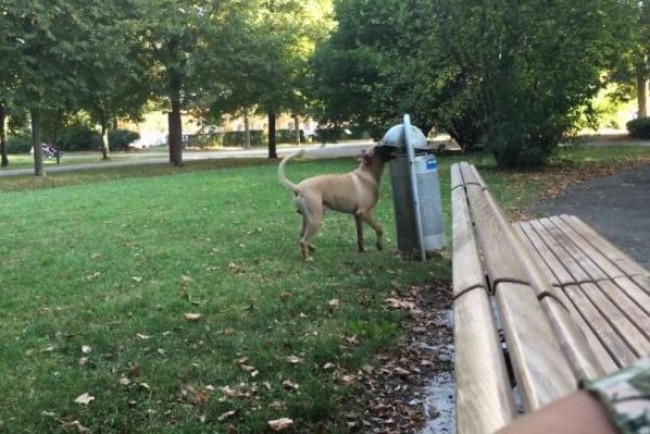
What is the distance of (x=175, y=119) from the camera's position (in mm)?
30844

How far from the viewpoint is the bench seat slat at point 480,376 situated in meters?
1.37

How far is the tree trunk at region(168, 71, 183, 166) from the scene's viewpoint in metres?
29.2

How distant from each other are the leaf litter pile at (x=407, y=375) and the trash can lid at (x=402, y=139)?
6.11ft

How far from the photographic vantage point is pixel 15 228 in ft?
37.4

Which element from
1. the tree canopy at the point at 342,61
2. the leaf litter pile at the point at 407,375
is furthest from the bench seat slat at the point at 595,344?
the tree canopy at the point at 342,61

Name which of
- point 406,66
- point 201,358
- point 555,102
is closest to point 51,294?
point 201,358

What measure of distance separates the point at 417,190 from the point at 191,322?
9.60 feet

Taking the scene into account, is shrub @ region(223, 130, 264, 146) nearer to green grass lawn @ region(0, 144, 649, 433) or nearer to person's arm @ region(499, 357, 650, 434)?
green grass lawn @ region(0, 144, 649, 433)

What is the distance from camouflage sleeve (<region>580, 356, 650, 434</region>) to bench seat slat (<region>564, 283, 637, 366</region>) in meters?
1.98

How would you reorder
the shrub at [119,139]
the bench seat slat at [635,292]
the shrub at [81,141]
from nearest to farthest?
1. the bench seat slat at [635,292]
2. the shrub at [81,141]
3. the shrub at [119,139]

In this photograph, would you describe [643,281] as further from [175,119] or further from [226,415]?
[175,119]

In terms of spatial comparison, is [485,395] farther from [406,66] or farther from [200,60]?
[200,60]

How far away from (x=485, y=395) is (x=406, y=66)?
17490 mm

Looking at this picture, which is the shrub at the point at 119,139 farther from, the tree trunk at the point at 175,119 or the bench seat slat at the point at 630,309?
the bench seat slat at the point at 630,309
